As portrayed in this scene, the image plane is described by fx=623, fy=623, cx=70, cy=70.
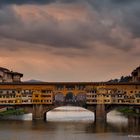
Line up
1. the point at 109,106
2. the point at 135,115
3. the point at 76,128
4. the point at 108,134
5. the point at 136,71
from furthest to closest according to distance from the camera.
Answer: the point at 136,71 → the point at 135,115 → the point at 109,106 → the point at 76,128 → the point at 108,134

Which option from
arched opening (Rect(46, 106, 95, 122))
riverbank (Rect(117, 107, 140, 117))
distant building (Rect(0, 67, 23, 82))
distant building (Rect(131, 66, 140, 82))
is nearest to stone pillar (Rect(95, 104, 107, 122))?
arched opening (Rect(46, 106, 95, 122))

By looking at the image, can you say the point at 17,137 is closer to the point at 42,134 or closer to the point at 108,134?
the point at 42,134

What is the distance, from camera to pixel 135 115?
102375 mm

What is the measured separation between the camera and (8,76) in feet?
424

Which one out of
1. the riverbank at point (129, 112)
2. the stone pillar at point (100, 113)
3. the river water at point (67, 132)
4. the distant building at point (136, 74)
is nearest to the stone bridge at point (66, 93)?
the stone pillar at point (100, 113)

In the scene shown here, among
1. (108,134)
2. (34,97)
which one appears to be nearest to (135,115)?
(34,97)

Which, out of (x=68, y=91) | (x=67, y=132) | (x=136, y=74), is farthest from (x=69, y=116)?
(x=67, y=132)

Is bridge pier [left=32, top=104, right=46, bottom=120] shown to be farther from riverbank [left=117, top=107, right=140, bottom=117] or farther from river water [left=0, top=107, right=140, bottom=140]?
riverbank [left=117, top=107, right=140, bottom=117]

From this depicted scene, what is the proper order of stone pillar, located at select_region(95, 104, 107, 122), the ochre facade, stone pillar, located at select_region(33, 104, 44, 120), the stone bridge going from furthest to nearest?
the ochre facade → the stone bridge → stone pillar, located at select_region(33, 104, 44, 120) → stone pillar, located at select_region(95, 104, 107, 122)

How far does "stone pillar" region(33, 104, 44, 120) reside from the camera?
302ft

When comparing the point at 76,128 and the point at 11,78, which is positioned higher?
the point at 11,78

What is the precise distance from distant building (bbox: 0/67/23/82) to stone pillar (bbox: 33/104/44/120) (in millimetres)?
28238

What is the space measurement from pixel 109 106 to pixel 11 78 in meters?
39.9

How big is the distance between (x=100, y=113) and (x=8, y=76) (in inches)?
1627
